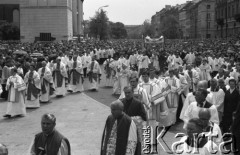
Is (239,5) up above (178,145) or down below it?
above

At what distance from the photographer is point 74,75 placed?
61.4 ft

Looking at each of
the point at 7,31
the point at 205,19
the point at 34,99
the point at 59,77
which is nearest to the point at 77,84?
the point at 59,77

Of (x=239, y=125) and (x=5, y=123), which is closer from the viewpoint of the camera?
(x=239, y=125)

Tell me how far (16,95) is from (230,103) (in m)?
7.22

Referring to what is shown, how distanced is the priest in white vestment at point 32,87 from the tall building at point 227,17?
68.3 m

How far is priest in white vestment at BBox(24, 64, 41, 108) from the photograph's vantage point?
47.3 feet

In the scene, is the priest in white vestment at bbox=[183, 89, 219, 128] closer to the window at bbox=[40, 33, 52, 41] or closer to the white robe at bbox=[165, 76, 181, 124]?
the white robe at bbox=[165, 76, 181, 124]

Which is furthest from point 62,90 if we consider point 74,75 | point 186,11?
point 186,11

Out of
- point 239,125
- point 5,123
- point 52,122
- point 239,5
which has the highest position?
point 239,5

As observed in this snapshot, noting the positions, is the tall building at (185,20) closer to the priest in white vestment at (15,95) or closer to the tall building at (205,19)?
the tall building at (205,19)

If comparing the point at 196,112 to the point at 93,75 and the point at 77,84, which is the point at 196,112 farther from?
the point at 93,75

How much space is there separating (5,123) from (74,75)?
272 inches

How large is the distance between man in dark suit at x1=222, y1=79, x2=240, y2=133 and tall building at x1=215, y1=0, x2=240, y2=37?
7194 cm

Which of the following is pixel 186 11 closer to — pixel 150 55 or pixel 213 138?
pixel 150 55
